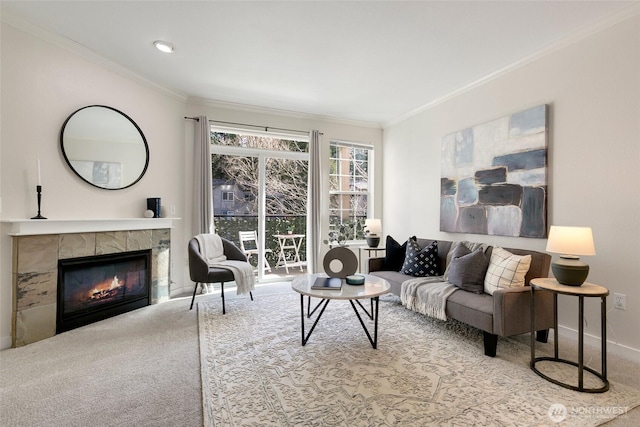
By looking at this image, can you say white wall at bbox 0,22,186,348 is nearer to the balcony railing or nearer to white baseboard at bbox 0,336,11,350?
white baseboard at bbox 0,336,11,350

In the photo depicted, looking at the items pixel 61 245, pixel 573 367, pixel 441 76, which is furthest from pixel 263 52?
pixel 573 367

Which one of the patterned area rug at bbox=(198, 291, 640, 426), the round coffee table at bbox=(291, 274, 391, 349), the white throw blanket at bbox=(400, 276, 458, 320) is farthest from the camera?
the white throw blanket at bbox=(400, 276, 458, 320)

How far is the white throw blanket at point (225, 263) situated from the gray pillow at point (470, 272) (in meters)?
2.26

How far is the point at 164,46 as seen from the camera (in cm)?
294

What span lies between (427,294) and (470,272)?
45 centimetres

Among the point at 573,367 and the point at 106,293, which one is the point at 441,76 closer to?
the point at 573,367

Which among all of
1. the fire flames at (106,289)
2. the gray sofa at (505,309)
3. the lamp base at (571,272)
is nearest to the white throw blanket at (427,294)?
the gray sofa at (505,309)

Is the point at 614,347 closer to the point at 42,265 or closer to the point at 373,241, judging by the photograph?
the point at 373,241

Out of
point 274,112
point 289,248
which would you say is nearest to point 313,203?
point 289,248

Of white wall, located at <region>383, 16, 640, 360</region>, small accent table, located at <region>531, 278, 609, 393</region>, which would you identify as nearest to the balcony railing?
white wall, located at <region>383, 16, 640, 360</region>

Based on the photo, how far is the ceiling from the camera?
93.7 inches

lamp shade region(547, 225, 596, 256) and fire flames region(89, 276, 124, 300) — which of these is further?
fire flames region(89, 276, 124, 300)

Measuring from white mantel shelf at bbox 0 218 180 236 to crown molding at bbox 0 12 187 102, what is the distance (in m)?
1.67

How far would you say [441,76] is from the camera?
3.56 meters
